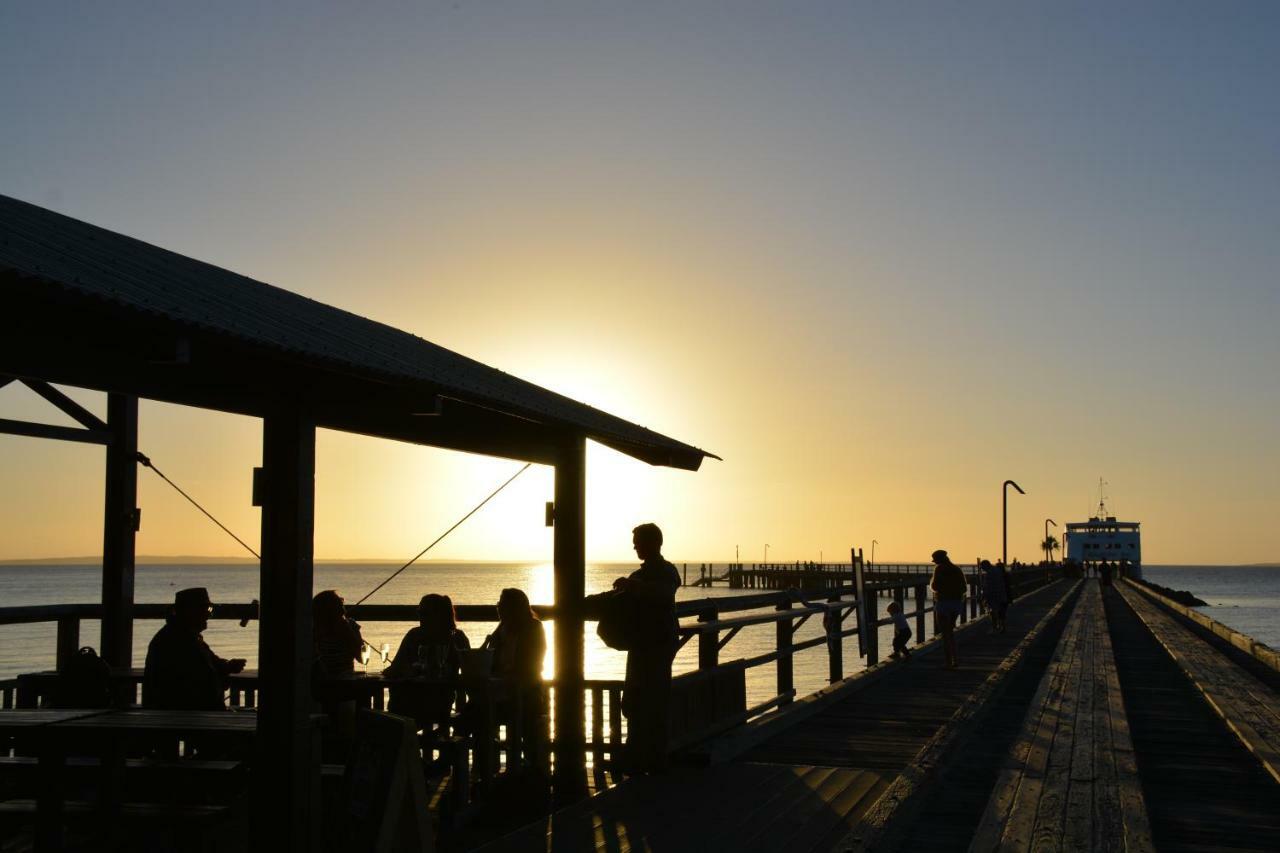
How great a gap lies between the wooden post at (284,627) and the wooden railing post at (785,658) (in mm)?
6760

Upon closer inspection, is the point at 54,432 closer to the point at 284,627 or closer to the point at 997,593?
the point at 284,627

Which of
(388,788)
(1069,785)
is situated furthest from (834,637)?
(388,788)

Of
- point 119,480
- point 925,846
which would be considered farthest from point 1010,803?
point 119,480

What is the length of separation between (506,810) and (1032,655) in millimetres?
14095

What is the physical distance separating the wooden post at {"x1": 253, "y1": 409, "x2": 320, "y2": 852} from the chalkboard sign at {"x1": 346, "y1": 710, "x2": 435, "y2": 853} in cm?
32

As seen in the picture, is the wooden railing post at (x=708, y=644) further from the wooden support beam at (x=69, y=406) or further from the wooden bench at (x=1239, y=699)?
the wooden support beam at (x=69, y=406)

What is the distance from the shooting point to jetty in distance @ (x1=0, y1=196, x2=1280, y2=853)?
16.6ft

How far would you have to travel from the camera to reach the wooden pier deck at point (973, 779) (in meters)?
6.21

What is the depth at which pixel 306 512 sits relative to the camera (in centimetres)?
541

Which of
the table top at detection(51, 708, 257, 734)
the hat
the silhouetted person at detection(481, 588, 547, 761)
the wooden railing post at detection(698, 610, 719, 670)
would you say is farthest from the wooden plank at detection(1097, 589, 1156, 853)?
the hat

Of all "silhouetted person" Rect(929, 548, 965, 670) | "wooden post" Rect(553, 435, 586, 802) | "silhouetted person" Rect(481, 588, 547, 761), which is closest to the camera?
"silhouetted person" Rect(481, 588, 547, 761)

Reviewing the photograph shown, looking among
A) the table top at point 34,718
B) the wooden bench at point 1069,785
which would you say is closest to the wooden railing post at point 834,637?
the wooden bench at point 1069,785

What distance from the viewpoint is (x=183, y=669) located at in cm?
700

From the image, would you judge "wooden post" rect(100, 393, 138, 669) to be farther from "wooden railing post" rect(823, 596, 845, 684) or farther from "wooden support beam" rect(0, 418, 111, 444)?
"wooden railing post" rect(823, 596, 845, 684)
